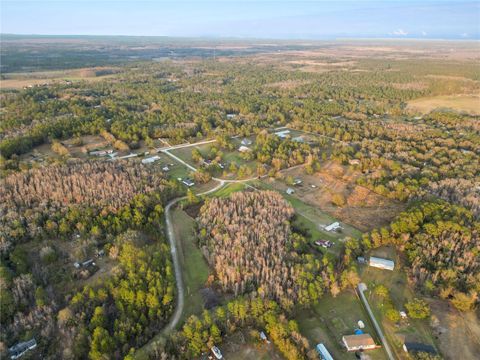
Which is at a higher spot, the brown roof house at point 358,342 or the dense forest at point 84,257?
the dense forest at point 84,257

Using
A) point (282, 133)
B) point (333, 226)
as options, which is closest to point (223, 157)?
point (282, 133)

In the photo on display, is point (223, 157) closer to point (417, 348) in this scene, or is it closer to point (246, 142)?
point (246, 142)

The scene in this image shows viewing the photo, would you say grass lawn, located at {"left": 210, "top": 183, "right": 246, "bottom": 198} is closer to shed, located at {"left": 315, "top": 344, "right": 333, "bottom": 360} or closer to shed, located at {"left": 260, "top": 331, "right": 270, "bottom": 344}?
shed, located at {"left": 260, "top": 331, "right": 270, "bottom": 344}

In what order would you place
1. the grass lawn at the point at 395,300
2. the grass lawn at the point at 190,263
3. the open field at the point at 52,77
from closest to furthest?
1. the grass lawn at the point at 395,300
2. the grass lawn at the point at 190,263
3. the open field at the point at 52,77

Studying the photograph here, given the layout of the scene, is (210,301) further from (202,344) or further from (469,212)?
(469,212)

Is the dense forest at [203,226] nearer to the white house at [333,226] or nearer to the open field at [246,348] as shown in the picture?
the open field at [246,348]

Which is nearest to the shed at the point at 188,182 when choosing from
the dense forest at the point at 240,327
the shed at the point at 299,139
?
the dense forest at the point at 240,327

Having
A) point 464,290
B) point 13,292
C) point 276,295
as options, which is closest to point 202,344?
point 276,295
